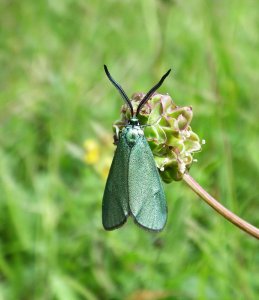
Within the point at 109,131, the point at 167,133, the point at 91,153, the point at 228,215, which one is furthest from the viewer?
the point at 109,131

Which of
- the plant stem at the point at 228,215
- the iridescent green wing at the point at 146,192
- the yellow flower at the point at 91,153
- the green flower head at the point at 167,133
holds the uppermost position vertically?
the yellow flower at the point at 91,153

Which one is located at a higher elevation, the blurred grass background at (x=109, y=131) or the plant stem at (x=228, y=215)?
the blurred grass background at (x=109, y=131)

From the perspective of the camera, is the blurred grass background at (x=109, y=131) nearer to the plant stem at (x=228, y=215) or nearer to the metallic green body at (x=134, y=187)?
the metallic green body at (x=134, y=187)

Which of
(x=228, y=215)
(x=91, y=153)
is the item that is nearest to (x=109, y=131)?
(x=91, y=153)

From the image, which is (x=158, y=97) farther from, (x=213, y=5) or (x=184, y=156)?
(x=213, y=5)

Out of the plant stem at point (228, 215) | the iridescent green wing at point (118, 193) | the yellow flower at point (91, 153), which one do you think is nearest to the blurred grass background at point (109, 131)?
the yellow flower at point (91, 153)

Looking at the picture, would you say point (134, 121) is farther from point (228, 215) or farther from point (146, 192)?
point (228, 215)

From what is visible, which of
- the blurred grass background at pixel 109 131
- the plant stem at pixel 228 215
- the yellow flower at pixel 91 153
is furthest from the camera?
the yellow flower at pixel 91 153
